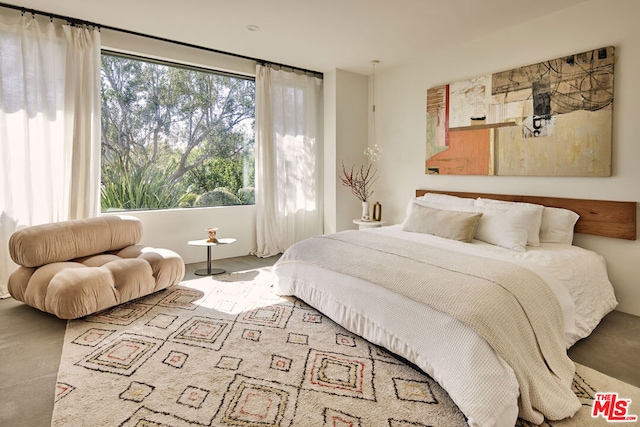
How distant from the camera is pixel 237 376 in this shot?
211 centimetres

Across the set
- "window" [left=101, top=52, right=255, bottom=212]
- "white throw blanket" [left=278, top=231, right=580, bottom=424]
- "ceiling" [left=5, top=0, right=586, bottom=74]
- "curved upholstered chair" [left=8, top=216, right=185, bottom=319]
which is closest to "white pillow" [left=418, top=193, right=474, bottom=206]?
"white throw blanket" [left=278, top=231, right=580, bottom=424]

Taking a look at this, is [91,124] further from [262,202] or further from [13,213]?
[262,202]

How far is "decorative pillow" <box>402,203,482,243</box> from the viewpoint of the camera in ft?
10.5

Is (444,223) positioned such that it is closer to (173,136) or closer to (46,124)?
(173,136)

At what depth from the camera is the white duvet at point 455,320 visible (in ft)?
5.57

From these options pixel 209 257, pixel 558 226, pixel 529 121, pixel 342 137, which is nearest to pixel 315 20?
pixel 342 137

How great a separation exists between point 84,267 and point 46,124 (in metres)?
1.52

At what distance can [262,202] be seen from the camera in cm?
500

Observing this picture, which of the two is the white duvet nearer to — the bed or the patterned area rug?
the bed

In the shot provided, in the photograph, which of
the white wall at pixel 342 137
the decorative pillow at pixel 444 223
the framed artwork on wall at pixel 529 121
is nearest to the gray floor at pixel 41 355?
the decorative pillow at pixel 444 223

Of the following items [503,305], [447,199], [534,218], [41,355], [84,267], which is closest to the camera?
[503,305]

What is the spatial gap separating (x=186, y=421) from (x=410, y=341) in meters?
1.21

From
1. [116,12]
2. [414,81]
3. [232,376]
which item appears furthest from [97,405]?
[414,81]

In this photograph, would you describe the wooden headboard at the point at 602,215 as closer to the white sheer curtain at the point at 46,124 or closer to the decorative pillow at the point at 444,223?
the decorative pillow at the point at 444,223
